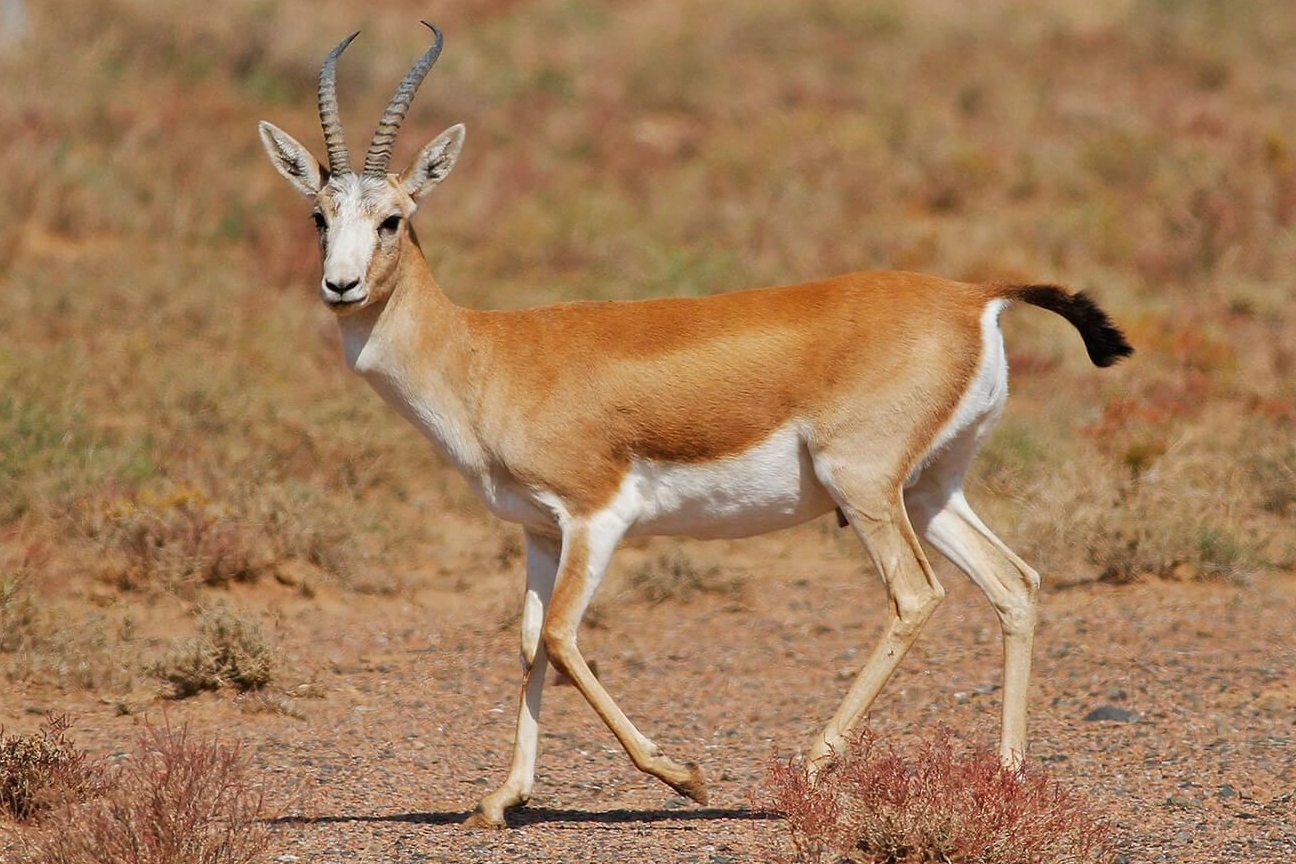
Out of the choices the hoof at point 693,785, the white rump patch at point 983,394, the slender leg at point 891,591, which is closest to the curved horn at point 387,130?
the slender leg at point 891,591

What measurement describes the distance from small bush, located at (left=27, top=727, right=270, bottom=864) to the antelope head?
7.20 ft

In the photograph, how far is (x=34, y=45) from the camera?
2091 cm

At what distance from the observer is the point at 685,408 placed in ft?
24.9

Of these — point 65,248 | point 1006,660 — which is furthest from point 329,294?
point 65,248

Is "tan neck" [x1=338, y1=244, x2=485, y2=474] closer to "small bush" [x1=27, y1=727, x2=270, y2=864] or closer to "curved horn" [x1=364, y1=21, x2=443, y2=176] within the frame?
"curved horn" [x1=364, y1=21, x2=443, y2=176]

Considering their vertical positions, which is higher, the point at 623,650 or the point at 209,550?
the point at 209,550

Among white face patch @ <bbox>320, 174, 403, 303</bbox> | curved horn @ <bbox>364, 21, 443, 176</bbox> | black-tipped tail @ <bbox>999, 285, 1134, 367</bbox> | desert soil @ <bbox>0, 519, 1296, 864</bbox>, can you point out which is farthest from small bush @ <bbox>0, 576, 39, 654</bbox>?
black-tipped tail @ <bbox>999, 285, 1134, 367</bbox>

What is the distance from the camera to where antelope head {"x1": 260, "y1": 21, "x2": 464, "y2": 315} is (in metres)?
7.37

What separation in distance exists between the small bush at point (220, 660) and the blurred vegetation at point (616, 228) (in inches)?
38.8

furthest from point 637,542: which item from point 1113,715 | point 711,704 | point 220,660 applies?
point 1113,715

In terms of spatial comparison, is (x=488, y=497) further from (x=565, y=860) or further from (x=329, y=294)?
(x=565, y=860)

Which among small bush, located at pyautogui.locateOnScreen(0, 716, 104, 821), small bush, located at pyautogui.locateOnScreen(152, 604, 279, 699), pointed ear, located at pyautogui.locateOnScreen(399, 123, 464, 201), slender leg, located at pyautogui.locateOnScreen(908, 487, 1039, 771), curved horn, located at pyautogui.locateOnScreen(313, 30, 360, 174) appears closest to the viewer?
small bush, located at pyautogui.locateOnScreen(0, 716, 104, 821)

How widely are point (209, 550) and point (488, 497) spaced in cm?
429

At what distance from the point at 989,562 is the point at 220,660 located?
4.41 meters
